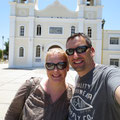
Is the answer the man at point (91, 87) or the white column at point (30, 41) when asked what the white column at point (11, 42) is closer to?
the white column at point (30, 41)

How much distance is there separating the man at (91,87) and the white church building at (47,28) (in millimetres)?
22504

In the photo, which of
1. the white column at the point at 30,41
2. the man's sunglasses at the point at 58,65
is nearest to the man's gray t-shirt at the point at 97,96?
the man's sunglasses at the point at 58,65

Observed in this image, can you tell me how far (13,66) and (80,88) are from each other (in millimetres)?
23243

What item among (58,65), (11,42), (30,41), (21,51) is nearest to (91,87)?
(58,65)

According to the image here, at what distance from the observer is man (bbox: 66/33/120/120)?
1.27 metres

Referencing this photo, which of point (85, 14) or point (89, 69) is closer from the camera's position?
point (89, 69)

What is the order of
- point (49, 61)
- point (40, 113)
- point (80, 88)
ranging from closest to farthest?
point (80, 88)
point (40, 113)
point (49, 61)

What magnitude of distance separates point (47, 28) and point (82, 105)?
78.1 feet

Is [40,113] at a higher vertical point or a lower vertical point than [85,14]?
lower

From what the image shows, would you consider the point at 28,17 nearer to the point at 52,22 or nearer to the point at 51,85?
the point at 52,22

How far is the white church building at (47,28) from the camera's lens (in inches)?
947

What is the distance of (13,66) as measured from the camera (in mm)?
23641

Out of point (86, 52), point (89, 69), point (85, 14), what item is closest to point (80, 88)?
point (89, 69)

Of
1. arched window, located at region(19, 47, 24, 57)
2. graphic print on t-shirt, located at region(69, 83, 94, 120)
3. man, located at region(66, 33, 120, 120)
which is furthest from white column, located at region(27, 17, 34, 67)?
graphic print on t-shirt, located at region(69, 83, 94, 120)
